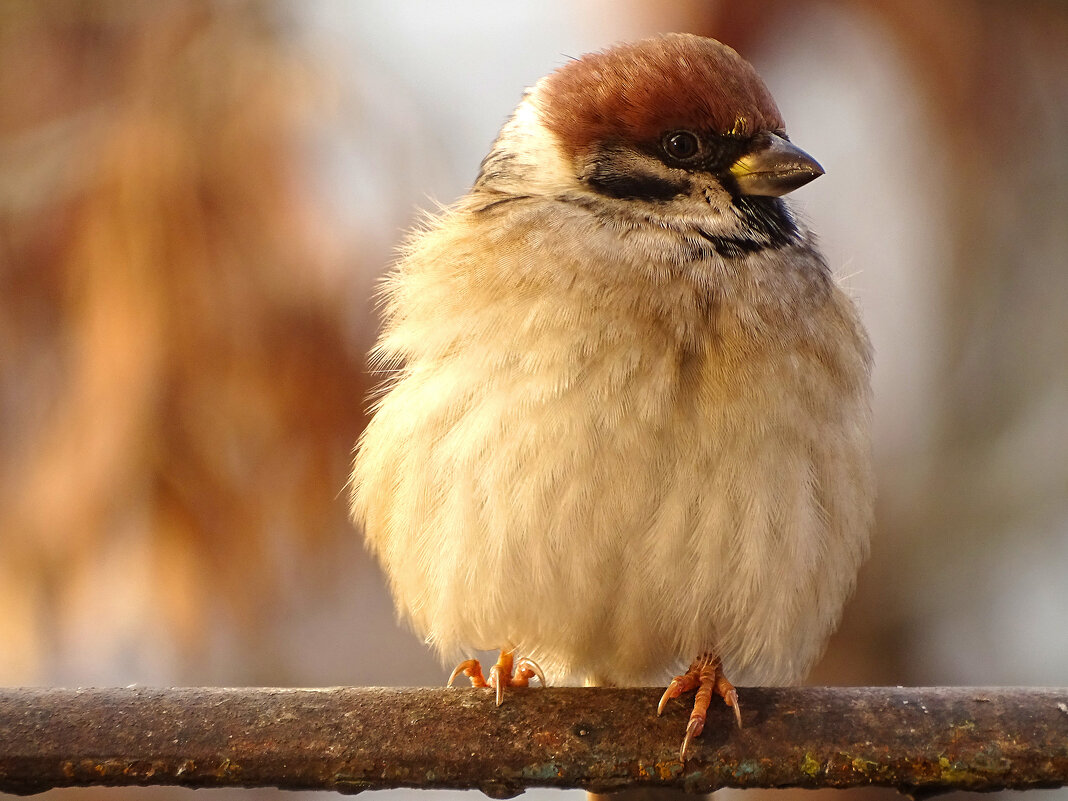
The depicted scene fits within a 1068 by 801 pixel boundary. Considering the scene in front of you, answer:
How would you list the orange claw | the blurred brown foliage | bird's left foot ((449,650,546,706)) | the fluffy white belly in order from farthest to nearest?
the blurred brown foliage, the orange claw, bird's left foot ((449,650,546,706)), the fluffy white belly

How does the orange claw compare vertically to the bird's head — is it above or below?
below

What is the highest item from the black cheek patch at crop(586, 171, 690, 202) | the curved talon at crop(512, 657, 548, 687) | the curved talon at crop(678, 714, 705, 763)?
the black cheek patch at crop(586, 171, 690, 202)

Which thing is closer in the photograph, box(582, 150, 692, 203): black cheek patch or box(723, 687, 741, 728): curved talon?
box(723, 687, 741, 728): curved talon

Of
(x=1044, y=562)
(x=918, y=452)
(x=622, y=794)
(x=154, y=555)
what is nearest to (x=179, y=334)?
(x=154, y=555)

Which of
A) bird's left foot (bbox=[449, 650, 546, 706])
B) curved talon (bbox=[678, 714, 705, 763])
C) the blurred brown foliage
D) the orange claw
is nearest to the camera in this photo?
curved talon (bbox=[678, 714, 705, 763])

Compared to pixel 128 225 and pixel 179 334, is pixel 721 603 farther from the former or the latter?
pixel 128 225

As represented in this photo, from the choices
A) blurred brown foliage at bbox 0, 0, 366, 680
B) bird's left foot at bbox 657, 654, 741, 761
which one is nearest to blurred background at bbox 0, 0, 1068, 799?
blurred brown foliage at bbox 0, 0, 366, 680

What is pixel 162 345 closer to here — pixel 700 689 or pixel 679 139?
pixel 679 139

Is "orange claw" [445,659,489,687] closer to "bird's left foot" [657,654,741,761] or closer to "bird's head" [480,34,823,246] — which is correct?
"bird's left foot" [657,654,741,761]
